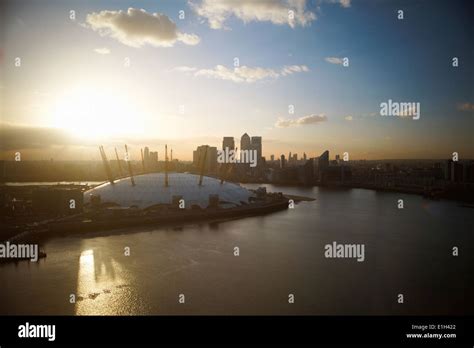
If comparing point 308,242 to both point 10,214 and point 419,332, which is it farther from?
point 10,214

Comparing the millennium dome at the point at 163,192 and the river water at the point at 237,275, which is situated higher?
the millennium dome at the point at 163,192

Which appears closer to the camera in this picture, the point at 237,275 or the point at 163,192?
the point at 237,275

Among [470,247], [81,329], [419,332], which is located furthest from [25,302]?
[470,247]

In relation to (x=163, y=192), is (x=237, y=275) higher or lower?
lower

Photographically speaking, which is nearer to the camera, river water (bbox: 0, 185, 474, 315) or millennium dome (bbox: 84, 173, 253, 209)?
river water (bbox: 0, 185, 474, 315)
